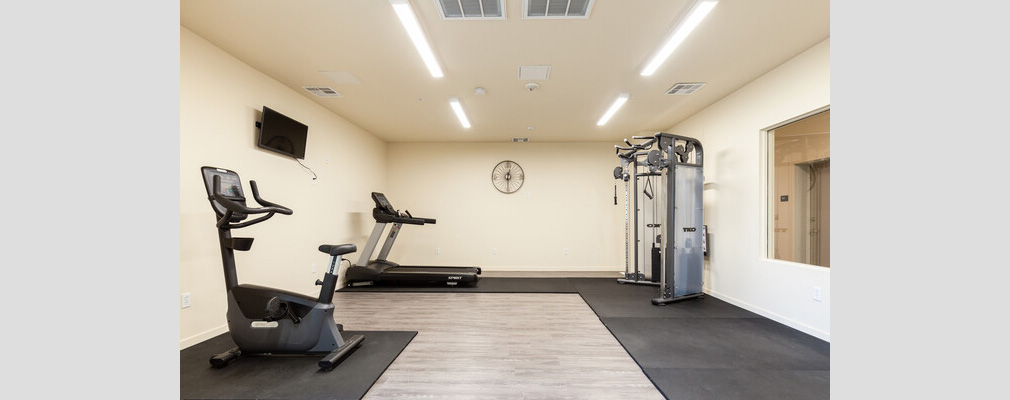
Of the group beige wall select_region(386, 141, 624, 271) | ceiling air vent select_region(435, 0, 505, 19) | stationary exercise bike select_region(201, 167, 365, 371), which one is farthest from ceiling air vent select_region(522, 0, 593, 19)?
beige wall select_region(386, 141, 624, 271)

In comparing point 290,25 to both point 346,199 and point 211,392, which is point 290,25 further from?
point 346,199

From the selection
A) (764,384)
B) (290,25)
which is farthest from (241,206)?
(764,384)

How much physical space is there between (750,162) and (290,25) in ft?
15.5

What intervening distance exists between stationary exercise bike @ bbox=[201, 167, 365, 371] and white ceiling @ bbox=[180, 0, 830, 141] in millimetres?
1290

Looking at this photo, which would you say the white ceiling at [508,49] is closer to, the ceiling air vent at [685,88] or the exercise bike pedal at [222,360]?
the ceiling air vent at [685,88]

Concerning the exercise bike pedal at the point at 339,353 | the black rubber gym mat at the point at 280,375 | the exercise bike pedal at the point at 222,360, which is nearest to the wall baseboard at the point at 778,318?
the black rubber gym mat at the point at 280,375

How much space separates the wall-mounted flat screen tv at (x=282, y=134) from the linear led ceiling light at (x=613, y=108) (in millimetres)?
3910

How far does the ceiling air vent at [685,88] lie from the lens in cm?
382

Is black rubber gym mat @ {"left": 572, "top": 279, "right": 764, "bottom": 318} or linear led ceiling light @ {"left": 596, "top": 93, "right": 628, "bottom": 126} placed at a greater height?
linear led ceiling light @ {"left": 596, "top": 93, "right": 628, "bottom": 126}

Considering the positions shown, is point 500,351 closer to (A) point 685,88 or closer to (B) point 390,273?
(B) point 390,273

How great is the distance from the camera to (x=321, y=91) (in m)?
4.04

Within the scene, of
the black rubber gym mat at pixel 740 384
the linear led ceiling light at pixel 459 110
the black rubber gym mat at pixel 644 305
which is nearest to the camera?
A: the black rubber gym mat at pixel 740 384

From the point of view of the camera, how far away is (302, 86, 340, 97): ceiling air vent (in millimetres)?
3950

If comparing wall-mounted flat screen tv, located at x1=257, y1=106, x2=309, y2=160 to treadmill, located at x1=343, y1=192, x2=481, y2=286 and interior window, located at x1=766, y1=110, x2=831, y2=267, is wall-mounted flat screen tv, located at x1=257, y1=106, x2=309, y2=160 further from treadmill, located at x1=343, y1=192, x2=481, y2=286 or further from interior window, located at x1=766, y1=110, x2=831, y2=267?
interior window, located at x1=766, y1=110, x2=831, y2=267
